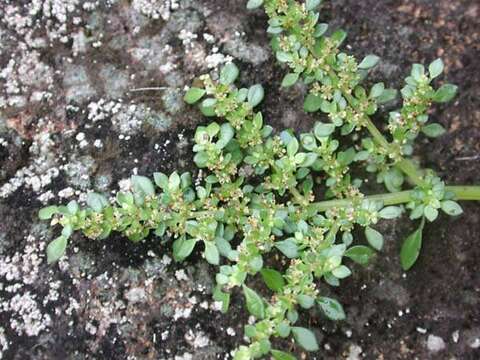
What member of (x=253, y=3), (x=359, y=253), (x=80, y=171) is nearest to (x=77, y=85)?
(x=80, y=171)

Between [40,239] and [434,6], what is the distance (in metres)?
1.14

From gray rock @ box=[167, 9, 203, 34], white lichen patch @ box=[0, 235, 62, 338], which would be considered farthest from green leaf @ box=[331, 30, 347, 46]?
white lichen patch @ box=[0, 235, 62, 338]

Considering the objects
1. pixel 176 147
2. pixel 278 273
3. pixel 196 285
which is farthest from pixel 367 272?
pixel 176 147

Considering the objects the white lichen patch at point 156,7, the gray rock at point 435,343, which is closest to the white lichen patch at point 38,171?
the white lichen patch at point 156,7

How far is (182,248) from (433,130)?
0.65 metres

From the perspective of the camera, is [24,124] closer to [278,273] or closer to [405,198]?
[278,273]

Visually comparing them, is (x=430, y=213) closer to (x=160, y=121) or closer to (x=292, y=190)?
(x=292, y=190)

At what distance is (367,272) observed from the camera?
188 centimetres

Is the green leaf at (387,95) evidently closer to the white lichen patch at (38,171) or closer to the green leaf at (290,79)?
the green leaf at (290,79)

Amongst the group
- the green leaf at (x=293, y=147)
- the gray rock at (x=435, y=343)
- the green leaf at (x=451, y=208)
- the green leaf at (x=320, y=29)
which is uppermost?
the green leaf at (x=320, y=29)

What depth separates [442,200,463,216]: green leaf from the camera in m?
1.76

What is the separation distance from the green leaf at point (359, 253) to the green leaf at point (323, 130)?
268 millimetres

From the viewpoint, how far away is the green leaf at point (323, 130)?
1.83m

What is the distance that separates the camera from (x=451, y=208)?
176cm
